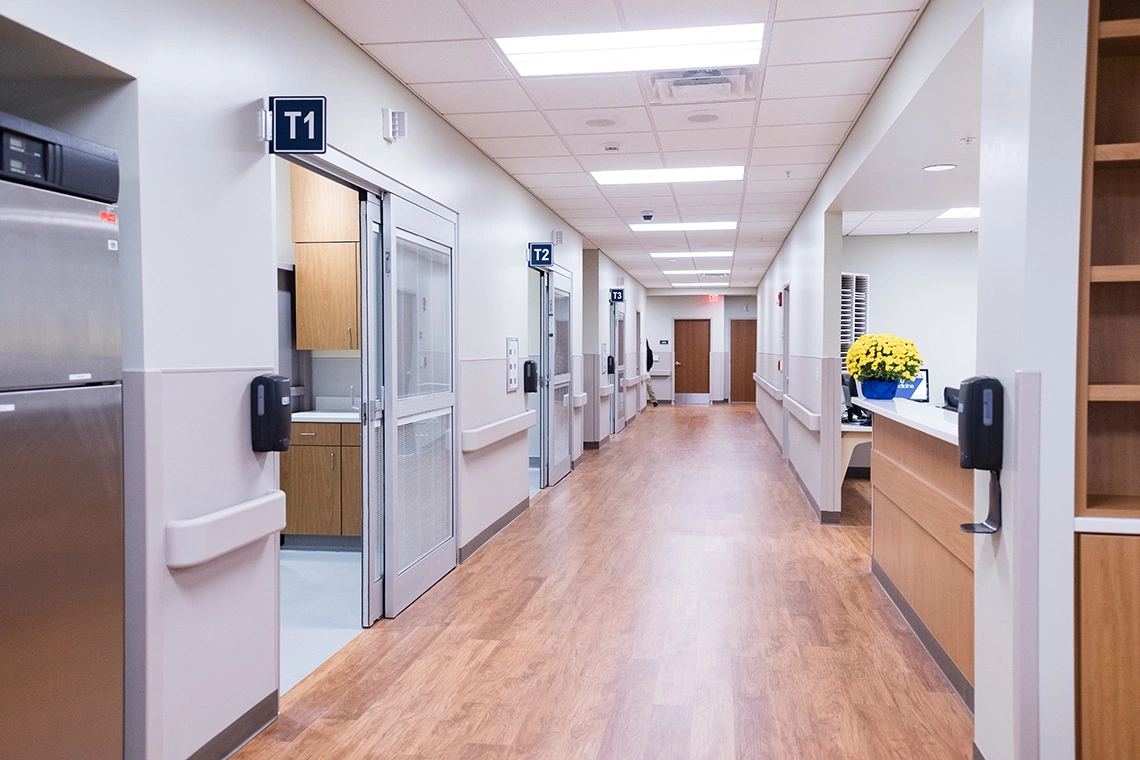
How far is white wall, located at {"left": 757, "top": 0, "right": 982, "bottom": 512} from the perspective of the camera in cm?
330

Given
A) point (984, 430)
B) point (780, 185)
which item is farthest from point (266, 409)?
point (780, 185)

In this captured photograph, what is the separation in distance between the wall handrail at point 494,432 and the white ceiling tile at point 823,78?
264 cm

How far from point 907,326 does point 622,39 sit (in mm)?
6970

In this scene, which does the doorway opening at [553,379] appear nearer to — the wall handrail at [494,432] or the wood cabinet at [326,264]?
the wall handrail at [494,432]

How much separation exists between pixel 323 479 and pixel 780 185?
14.1 ft

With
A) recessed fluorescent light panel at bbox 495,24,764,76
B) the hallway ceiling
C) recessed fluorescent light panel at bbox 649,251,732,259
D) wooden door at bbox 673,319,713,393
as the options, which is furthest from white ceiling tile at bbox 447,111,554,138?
wooden door at bbox 673,319,713,393

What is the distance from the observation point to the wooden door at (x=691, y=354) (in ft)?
66.2

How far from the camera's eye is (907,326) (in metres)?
9.62

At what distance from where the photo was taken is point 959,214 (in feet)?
26.3

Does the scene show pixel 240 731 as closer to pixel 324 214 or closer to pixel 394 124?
pixel 394 124

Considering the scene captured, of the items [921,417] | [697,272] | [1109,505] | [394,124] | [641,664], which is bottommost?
[641,664]

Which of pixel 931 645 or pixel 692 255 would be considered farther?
pixel 692 255

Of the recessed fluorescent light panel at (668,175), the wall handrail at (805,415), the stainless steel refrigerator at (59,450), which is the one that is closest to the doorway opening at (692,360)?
the wall handrail at (805,415)

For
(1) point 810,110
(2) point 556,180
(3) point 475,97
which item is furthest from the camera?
(2) point 556,180
